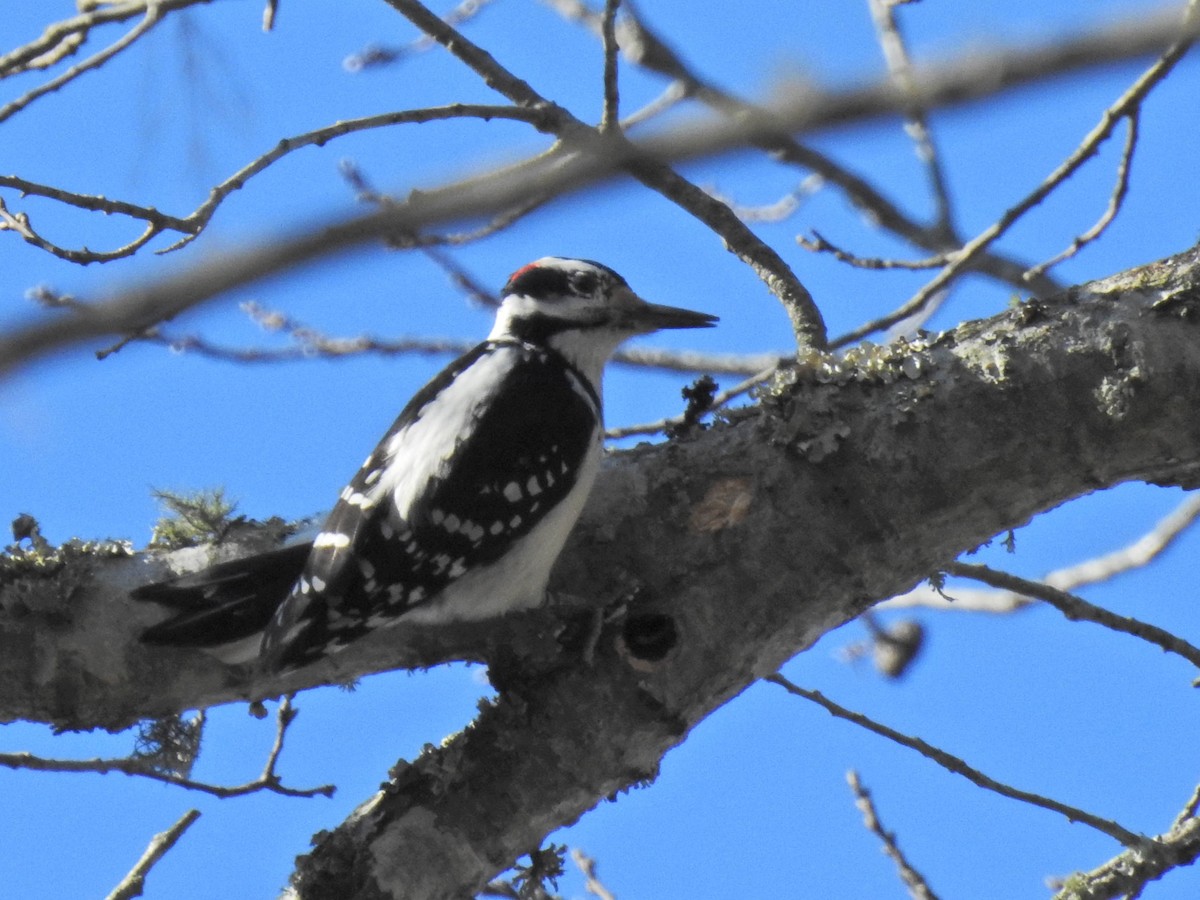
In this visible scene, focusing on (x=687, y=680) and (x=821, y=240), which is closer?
(x=687, y=680)

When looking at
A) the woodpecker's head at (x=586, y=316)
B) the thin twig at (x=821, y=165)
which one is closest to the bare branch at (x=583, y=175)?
the woodpecker's head at (x=586, y=316)

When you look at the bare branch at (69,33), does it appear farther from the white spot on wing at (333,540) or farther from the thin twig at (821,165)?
the thin twig at (821,165)

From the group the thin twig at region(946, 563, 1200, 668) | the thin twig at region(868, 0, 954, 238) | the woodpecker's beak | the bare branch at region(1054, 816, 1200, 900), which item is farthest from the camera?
the thin twig at region(868, 0, 954, 238)

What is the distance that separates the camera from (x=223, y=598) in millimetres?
3066

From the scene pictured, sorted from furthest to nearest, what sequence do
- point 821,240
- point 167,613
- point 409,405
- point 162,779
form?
point 821,240 → point 409,405 → point 162,779 → point 167,613

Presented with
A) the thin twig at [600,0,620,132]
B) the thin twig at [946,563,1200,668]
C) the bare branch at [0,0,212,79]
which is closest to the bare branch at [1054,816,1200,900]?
the thin twig at [946,563,1200,668]

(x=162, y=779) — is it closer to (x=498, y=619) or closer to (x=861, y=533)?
(x=498, y=619)

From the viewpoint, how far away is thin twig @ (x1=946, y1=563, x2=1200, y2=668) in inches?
132

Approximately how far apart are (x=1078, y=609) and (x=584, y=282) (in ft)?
5.38

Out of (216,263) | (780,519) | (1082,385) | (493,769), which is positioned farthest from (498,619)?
(216,263)

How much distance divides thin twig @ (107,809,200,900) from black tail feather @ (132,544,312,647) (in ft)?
1.65

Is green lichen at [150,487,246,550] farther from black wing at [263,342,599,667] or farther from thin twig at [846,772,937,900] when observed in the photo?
thin twig at [846,772,937,900]

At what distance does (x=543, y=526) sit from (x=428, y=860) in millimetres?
811

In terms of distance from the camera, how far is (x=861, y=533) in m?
3.18
